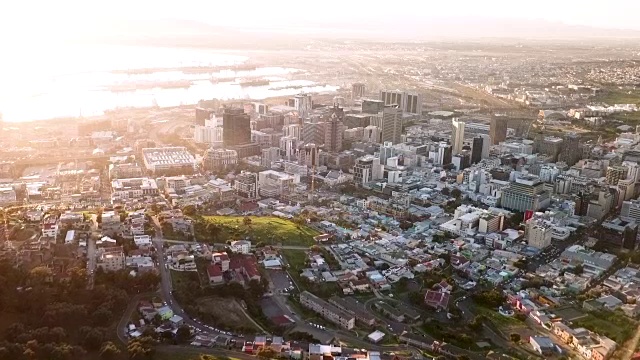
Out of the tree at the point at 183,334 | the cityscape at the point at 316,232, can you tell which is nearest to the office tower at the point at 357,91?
the cityscape at the point at 316,232

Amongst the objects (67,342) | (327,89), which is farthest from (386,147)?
(327,89)

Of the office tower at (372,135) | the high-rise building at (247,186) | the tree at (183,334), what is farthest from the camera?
the office tower at (372,135)

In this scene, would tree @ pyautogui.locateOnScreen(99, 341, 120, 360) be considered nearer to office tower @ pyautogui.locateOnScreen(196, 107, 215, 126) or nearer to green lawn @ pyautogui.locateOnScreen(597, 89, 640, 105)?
office tower @ pyautogui.locateOnScreen(196, 107, 215, 126)

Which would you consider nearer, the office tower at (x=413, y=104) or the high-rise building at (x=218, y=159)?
the high-rise building at (x=218, y=159)

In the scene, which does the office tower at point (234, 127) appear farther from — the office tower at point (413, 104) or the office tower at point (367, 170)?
the office tower at point (413, 104)

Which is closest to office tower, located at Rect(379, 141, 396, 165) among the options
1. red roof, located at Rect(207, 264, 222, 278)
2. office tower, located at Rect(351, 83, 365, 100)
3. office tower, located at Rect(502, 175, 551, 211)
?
office tower, located at Rect(502, 175, 551, 211)
